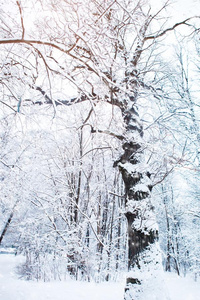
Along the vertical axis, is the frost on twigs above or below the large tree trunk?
below

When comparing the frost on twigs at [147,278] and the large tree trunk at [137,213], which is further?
the large tree trunk at [137,213]

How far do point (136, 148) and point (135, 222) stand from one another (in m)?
1.58

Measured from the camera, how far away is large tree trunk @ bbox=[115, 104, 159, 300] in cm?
297

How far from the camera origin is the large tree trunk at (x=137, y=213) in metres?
2.97

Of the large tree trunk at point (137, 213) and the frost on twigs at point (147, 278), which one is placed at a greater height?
the large tree trunk at point (137, 213)

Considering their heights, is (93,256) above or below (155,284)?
below

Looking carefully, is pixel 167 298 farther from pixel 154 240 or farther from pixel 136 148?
pixel 136 148

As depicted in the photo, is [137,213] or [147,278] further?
[137,213]

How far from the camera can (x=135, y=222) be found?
333 centimetres

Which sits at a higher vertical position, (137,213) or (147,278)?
(137,213)

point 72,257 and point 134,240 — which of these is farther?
point 72,257

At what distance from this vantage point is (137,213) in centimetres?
340

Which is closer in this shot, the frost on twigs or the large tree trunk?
the frost on twigs

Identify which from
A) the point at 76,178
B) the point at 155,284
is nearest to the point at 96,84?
the point at 155,284
